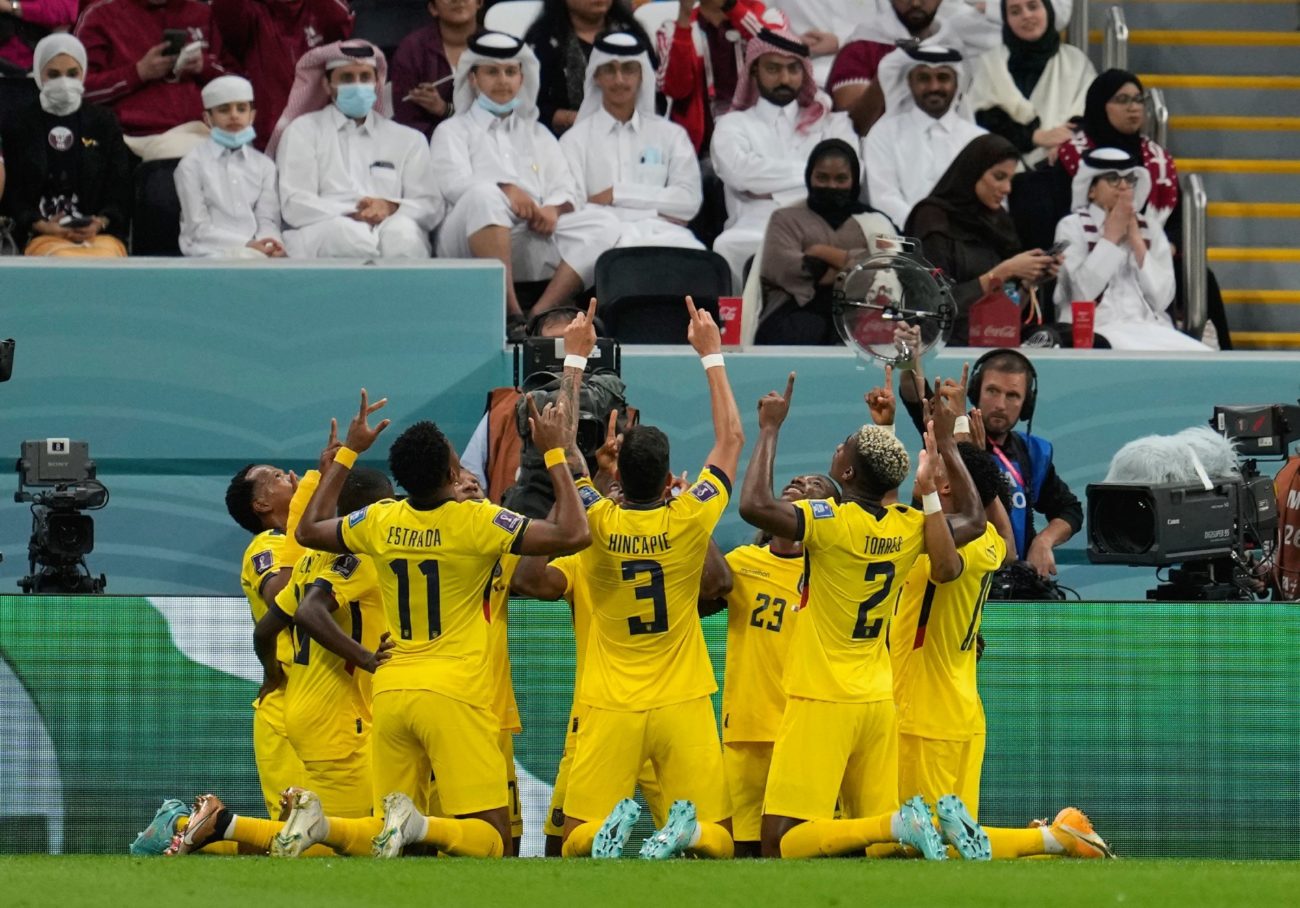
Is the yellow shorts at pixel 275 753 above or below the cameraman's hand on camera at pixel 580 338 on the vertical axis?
below

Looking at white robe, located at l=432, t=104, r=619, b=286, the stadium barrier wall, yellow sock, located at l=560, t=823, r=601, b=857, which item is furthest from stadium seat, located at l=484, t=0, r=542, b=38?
yellow sock, located at l=560, t=823, r=601, b=857

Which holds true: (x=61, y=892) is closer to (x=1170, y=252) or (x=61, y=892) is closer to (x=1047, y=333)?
(x=1047, y=333)

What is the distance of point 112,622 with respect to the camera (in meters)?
8.70

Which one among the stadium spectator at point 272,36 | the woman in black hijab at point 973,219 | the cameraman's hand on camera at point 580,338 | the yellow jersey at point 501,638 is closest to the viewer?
the cameraman's hand on camera at point 580,338

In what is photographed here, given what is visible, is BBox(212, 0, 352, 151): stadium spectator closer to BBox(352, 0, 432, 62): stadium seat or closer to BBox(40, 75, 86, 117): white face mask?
BBox(352, 0, 432, 62): stadium seat

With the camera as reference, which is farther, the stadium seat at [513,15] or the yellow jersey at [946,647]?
the stadium seat at [513,15]

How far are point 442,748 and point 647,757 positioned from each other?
68cm

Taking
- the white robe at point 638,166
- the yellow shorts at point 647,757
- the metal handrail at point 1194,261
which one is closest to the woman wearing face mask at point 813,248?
the white robe at point 638,166

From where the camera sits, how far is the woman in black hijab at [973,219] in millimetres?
11977

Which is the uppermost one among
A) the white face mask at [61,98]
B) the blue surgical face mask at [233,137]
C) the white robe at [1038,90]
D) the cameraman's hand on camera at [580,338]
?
the white robe at [1038,90]

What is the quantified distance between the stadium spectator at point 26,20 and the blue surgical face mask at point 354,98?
1.82 meters

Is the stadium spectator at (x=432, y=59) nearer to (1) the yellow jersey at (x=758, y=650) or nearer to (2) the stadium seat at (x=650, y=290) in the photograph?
(2) the stadium seat at (x=650, y=290)

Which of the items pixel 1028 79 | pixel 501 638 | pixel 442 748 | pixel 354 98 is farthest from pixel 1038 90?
pixel 442 748

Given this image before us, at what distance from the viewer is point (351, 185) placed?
12078mm
